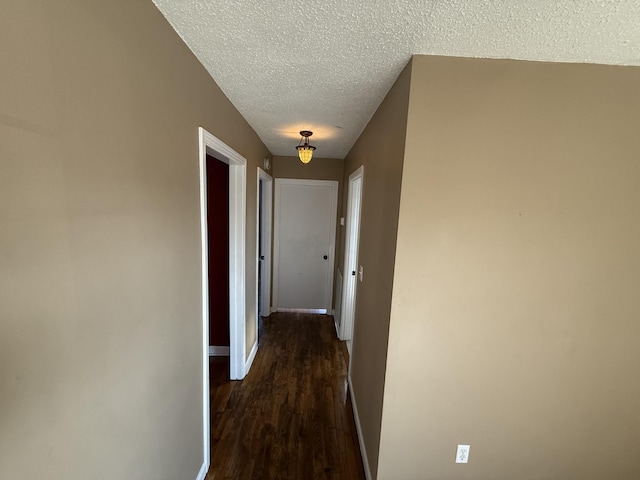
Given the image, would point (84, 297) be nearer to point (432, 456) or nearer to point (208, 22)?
point (208, 22)

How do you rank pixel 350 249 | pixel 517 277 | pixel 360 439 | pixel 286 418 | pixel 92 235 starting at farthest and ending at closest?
pixel 350 249 → pixel 286 418 → pixel 360 439 → pixel 517 277 → pixel 92 235

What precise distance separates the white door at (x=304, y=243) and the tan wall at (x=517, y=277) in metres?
2.64

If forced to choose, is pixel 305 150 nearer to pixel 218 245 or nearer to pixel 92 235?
pixel 218 245

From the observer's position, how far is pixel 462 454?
4.65 ft

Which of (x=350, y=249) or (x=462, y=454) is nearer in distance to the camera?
(x=462, y=454)

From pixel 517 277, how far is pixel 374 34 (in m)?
1.27

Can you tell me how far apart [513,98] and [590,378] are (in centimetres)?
147

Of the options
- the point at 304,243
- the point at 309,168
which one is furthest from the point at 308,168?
the point at 304,243

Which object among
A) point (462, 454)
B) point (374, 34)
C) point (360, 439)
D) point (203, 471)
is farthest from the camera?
point (360, 439)

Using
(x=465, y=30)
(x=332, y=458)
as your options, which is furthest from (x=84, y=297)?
(x=332, y=458)

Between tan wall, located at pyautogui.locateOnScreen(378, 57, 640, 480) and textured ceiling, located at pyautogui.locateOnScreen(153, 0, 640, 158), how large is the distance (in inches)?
4.3

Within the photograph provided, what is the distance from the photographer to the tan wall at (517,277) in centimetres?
118

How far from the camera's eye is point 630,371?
1.34m

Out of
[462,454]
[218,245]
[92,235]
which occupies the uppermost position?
[92,235]
